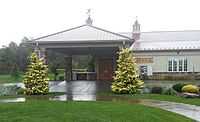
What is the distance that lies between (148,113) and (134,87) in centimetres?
1103

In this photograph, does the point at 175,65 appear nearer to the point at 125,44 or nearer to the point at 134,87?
the point at 125,44

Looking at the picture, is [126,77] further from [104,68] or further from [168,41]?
[168,41]

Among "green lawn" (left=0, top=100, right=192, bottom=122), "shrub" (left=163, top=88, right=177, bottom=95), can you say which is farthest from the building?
"green lawn" (left=0, top=100, right=192, bottom=122)

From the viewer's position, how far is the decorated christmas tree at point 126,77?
2569 centimetres

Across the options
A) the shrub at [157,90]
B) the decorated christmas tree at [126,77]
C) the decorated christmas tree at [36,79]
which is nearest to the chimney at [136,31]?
the decorated christmas tree at [126,77]

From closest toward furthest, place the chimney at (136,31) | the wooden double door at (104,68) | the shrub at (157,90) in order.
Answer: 1. the shrub at (157,90)
2. the wooden double door at (104,68)
3. the chimney at (136,31)

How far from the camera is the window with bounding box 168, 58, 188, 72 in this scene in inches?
1551

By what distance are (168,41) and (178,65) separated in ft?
18.9

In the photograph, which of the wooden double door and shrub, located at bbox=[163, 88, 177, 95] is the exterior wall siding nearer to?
the wooden double door

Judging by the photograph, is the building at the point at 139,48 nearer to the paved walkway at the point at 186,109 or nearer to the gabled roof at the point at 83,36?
the gabled roof at the point at 83,36

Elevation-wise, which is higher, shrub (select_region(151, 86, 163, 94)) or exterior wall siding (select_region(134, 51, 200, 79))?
exterior wall siding (select_region(134, 51, 200, 79))

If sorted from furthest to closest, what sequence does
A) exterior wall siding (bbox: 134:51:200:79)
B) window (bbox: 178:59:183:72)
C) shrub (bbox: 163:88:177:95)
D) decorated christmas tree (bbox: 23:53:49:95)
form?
window (bbox: 178:59:183:72), exterior wall siding (bbox: 134:51:200:79), decorated christmas tree (bbox: 23:53:49:95), shrub (bbox: 163:88:177:95)

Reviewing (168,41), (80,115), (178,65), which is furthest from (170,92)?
(168,41)

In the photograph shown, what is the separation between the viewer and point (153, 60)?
40.3 m
